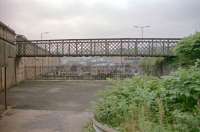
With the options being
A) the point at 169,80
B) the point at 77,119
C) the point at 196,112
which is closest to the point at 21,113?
the point at 77,119

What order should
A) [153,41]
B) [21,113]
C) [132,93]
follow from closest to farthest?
[132,93], [21,113], [153,41]

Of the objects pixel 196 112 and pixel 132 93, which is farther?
pixel 132 93

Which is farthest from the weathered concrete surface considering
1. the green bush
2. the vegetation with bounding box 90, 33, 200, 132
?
the green bush

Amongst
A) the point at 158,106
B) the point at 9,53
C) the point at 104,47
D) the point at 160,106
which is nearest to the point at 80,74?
the point at 104,47

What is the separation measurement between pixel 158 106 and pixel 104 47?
60.6ft

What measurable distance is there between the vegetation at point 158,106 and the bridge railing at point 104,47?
16.1 meters

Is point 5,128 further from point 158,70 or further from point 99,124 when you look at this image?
point 158,70

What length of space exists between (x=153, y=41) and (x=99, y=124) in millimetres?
17517

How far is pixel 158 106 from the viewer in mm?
5746

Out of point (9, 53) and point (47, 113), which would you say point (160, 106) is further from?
point (9, 53)

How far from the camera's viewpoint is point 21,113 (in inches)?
465

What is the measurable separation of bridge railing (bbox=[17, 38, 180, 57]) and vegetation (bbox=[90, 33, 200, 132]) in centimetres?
1606

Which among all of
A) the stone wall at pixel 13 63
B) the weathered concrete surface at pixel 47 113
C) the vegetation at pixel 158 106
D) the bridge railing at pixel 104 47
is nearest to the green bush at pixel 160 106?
the vegetation at pixel 158 106

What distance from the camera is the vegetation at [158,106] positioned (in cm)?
497
